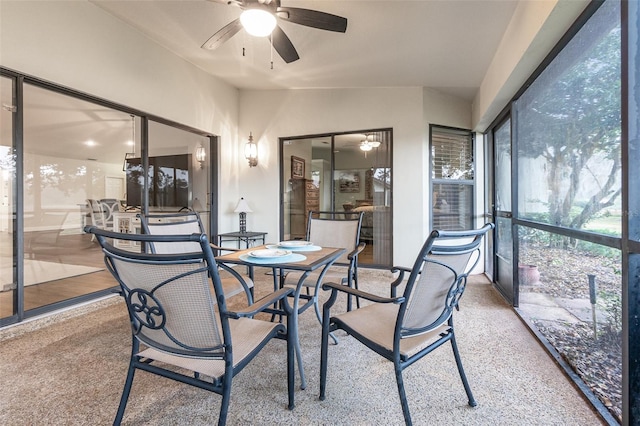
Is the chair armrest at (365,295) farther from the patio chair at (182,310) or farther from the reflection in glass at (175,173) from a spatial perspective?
the reflection in glass at (175,173)

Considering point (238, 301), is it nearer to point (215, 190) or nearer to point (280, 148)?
point (215, 190)

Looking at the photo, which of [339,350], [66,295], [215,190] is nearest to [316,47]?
[215,190]

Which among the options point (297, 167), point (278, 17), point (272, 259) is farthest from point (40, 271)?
point (297, 167)

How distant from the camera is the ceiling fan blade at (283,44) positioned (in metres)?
2.50

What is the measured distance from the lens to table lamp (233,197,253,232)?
4762mm

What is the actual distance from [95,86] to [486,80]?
169 inches

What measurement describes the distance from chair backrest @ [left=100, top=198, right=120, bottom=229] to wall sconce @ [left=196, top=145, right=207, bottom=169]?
4.59 ft

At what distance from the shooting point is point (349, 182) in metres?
4.74

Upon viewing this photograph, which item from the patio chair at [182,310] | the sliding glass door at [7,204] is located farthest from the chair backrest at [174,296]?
the sliding glass door at [7,204]

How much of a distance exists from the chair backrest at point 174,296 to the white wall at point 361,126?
356 centimetres

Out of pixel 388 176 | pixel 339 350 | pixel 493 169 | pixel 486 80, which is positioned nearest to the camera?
pixel 339 350

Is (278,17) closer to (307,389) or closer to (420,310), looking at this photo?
(420,310)

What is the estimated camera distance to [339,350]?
85.3 inches

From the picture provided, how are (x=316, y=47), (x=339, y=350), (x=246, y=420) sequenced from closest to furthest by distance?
(x=246, y=420), (x=339, y=350), (x=316, y=47)
